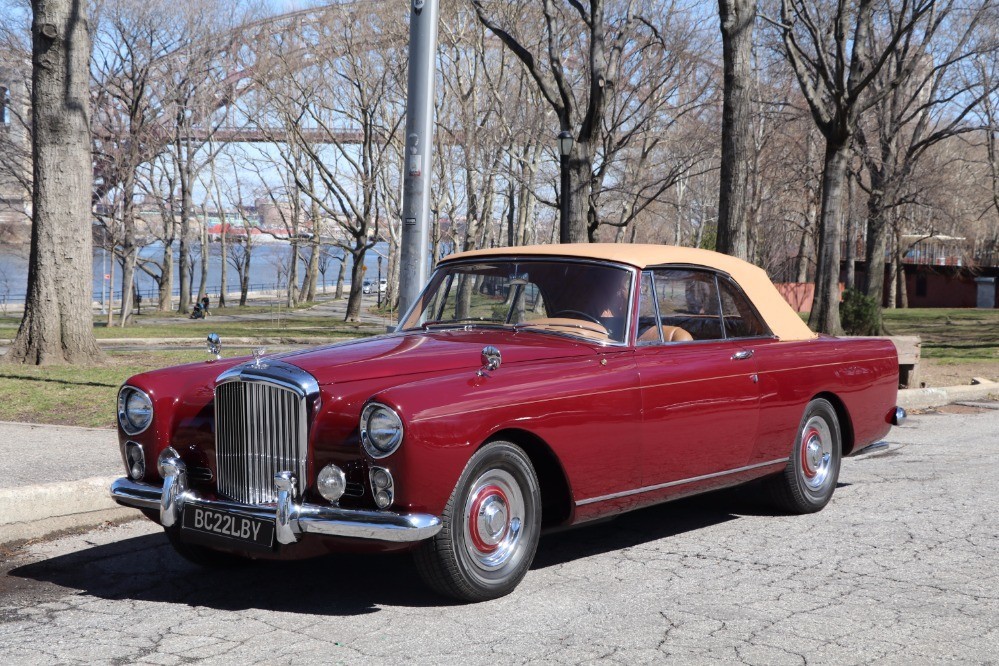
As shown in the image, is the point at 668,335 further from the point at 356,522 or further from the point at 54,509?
the point at 54,509

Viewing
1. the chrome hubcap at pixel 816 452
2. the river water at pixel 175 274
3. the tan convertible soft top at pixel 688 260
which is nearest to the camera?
the tan convertible soft top at pixel 688 260

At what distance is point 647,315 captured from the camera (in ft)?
19.2

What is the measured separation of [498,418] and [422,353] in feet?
2.26

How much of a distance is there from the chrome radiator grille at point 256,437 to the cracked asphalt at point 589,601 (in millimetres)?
570

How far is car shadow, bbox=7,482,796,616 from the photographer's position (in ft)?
15.7

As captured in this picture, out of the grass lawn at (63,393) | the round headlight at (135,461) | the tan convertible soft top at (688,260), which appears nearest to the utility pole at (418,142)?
the tan convertible soft top at (688,260)

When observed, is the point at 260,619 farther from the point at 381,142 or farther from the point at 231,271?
the point at 231,271

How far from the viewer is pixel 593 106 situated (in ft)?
59.1

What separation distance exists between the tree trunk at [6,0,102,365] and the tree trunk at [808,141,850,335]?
13563mm

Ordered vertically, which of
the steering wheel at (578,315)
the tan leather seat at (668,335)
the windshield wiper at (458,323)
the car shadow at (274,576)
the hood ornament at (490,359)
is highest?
the steering wheel at (578,315)

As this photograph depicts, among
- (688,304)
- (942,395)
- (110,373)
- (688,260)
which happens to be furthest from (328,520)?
(942,395)

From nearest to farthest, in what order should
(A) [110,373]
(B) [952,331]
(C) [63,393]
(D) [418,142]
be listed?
(D) [418,142], (C) [63,393], (A) [110,373], (B) [952,331]

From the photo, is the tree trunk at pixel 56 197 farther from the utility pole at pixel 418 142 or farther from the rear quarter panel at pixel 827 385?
the rear quarter panel at pixel 827 385

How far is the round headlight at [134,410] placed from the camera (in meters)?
5.09
